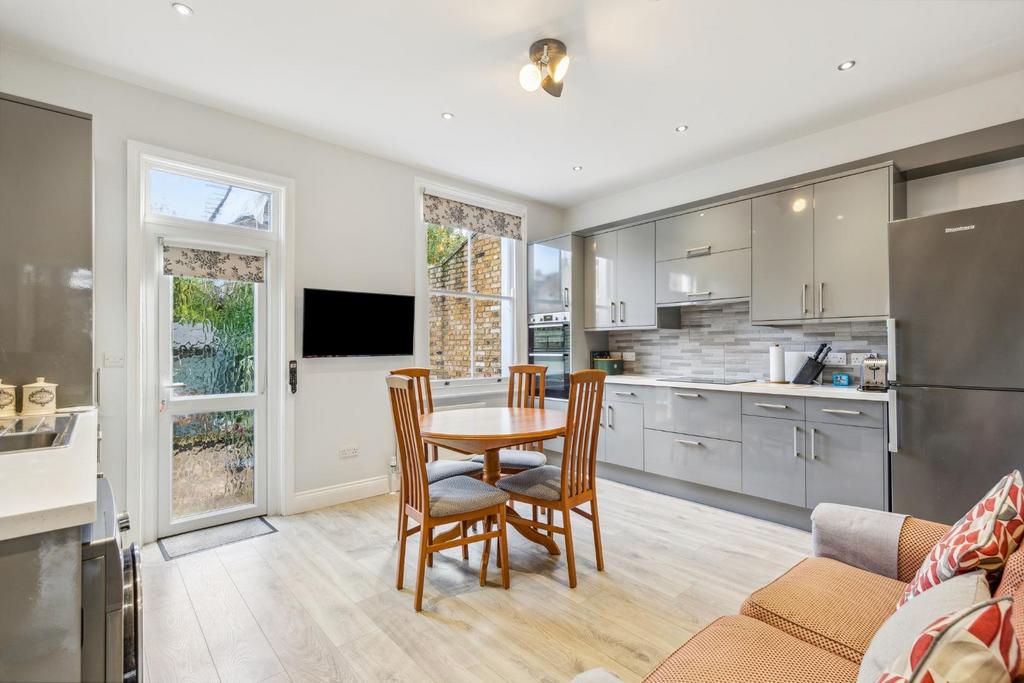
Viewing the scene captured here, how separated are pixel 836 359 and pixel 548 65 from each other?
2818 millimetres

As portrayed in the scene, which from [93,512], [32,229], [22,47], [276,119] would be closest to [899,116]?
[276,119]

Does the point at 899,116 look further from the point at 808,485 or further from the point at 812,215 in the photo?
the point at 808,485

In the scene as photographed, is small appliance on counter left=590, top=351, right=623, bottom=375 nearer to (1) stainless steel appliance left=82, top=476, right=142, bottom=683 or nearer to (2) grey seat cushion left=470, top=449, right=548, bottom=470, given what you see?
(2) grey seat cushion left=470, top=449, right=548, bottom=470

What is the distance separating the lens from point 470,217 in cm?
454

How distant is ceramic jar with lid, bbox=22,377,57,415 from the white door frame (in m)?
0.77

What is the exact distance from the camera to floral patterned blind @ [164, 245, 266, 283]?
3029mm

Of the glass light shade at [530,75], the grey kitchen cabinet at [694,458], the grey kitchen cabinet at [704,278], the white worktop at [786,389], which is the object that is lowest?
the grey kitchen cabinet at [694,458]

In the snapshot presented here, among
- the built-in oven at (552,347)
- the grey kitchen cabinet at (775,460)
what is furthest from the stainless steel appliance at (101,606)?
the built-in oven at (552,347)

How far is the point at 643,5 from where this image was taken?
2.17 m

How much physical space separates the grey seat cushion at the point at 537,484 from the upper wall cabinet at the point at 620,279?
80.2 inches

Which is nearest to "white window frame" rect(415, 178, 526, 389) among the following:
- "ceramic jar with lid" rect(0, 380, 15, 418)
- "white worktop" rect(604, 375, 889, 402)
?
"white worktop" rect(604, 375, 889, 402)

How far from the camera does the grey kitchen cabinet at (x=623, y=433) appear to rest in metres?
4.00

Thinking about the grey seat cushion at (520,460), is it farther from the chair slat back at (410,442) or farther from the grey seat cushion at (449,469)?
the chair slat back at (410,442)

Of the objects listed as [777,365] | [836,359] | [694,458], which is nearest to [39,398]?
[694,458]
